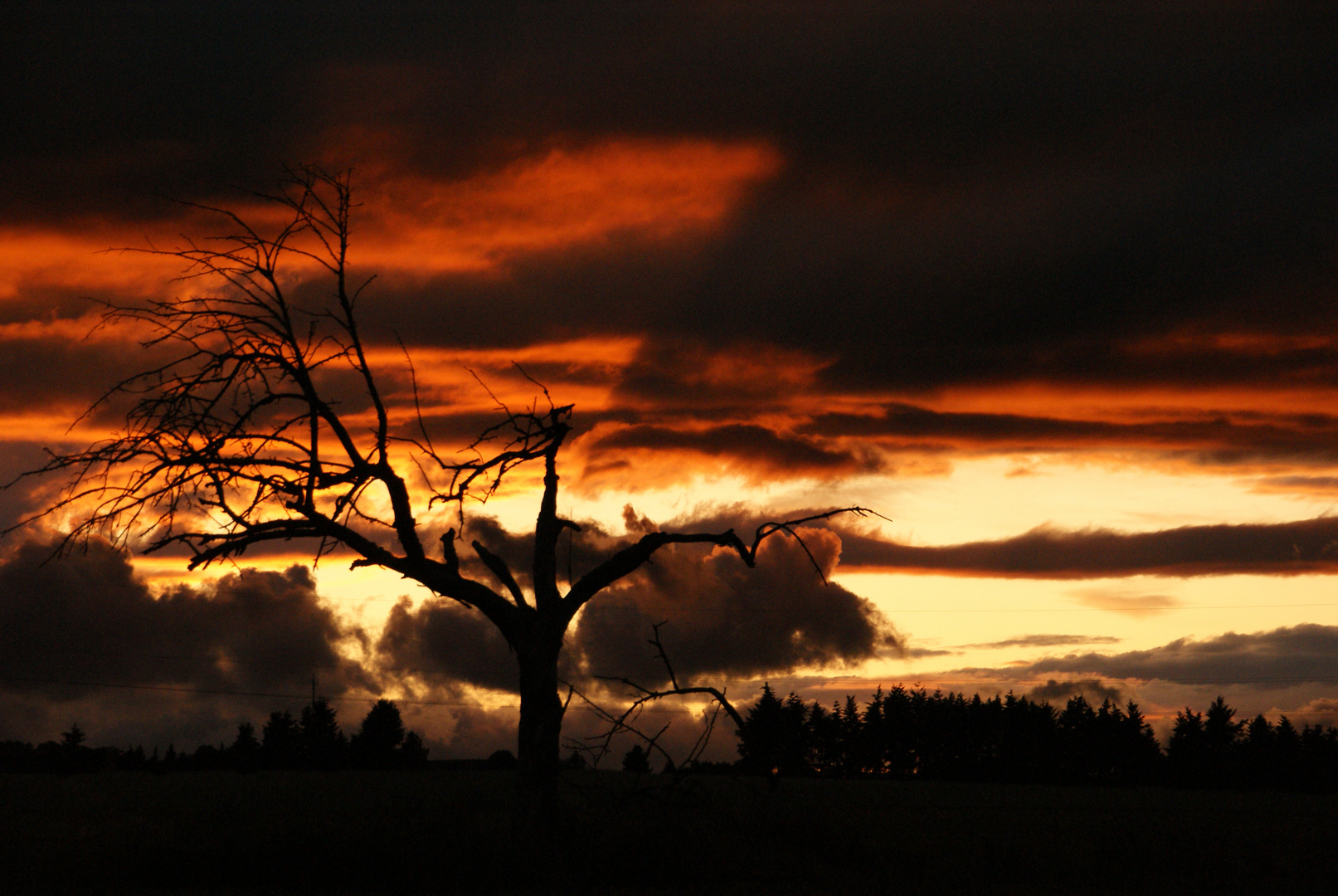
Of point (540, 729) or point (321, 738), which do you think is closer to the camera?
point (540, 729)

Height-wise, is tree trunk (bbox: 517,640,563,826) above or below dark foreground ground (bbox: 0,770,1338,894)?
above

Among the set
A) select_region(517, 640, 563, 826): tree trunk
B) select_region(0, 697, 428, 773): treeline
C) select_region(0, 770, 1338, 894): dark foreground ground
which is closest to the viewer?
select_region(0, 770, 1338, 894): dark foreground ground

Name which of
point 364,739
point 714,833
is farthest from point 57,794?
point 364,739

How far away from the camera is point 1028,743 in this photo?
12044 centimetres

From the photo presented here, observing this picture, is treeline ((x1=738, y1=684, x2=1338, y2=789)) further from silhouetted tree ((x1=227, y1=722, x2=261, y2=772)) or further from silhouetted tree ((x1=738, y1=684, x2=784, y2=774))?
silhouetted tree ((x1=738, y1=684, x2=784, y2=774))

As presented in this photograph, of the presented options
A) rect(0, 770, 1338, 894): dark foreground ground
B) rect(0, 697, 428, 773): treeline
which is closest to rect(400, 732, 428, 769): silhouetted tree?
rect(0, 697, 428, 773): treeline

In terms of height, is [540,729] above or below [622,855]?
above

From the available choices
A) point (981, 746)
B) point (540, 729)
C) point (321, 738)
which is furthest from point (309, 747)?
point (540, 729)

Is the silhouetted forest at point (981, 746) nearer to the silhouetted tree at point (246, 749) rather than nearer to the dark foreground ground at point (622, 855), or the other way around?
the silhouetted tree at point (246, 749)

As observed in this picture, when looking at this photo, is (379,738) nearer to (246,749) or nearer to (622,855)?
(246,749)

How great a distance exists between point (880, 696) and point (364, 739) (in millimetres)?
59776

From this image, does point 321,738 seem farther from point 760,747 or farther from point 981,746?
point 760,747

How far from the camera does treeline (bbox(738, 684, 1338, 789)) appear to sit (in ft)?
355

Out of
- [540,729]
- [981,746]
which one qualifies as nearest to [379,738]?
[981,746]
